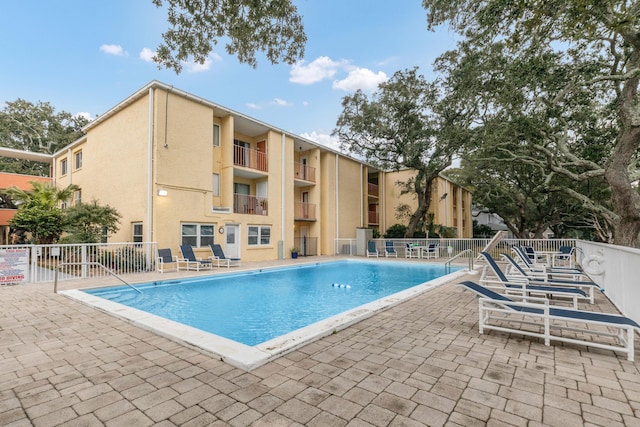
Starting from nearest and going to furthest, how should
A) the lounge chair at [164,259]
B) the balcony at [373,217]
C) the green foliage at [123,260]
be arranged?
the green foliage at [123,260]
the lounge chair at [164,259]
the balcony at [373,217]

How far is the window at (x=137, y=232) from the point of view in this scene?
12555 millimetres

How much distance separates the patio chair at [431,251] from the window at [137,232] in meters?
14.1

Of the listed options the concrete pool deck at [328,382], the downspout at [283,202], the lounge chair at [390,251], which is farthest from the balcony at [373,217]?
the concrete pool deck at [328,382]

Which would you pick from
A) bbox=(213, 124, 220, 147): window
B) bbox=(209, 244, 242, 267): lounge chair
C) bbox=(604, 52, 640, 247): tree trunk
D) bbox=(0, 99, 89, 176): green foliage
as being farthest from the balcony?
bbox=(0, 99, 89, 176): green foliage

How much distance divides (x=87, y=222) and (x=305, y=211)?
443 inches

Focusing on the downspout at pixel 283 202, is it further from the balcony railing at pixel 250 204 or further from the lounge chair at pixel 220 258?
the lounge chair at pixel 220 258

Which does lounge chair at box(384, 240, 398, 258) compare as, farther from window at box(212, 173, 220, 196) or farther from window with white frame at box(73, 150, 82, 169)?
window with white frame at box(73, 150, 82, 169)

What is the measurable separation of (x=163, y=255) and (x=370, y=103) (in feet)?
46.9

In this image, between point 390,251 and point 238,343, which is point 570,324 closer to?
point 238,343

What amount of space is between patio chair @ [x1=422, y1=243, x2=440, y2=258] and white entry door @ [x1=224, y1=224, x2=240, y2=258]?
33.7ft

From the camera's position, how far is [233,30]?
17.9 ft

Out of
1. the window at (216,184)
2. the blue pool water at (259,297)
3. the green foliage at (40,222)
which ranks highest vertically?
the window at (216,184)

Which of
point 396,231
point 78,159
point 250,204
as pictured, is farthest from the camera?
point 396,231

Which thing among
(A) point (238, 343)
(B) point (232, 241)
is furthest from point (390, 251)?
(A) point (238, 343)
